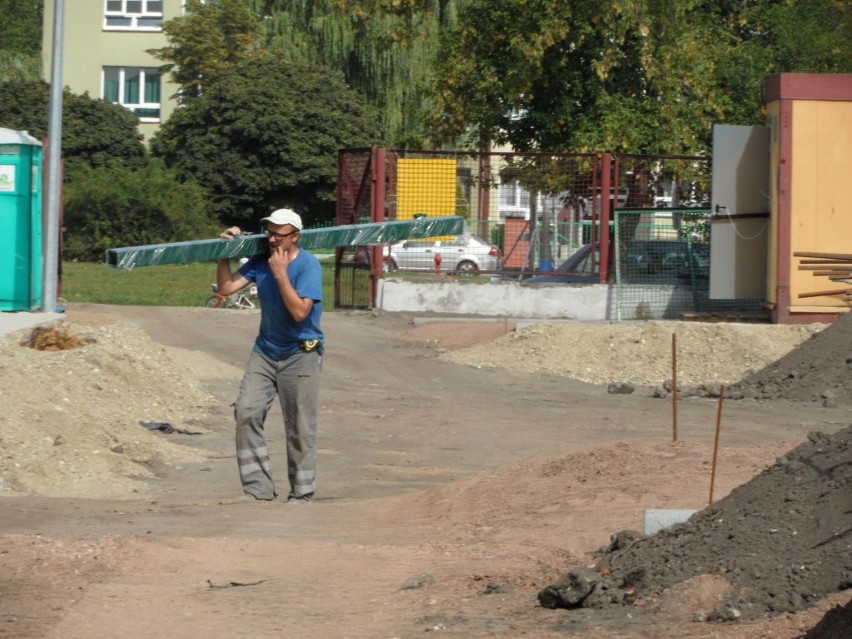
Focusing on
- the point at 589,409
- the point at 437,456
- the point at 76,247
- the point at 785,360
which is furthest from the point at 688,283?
the point at 76,247

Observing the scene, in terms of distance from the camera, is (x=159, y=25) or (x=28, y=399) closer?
(x=28, y=399)

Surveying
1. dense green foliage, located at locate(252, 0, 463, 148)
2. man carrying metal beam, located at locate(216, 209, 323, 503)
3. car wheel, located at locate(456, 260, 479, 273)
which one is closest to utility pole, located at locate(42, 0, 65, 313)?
car wheel, located at locate(456, 260, 479, 273)

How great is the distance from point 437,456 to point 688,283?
952 centimetres

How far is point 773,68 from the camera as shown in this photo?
29.9 meters

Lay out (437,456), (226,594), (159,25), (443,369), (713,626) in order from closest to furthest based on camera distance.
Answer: (713,626), (226,594), (437,456), (443,369), (159,25)

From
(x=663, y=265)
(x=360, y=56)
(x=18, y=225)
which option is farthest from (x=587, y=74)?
(x=360, y=56)

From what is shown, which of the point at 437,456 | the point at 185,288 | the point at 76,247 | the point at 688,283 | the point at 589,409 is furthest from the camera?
the point at 76,247

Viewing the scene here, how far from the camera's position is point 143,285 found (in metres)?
28.9

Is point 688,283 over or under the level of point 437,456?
over

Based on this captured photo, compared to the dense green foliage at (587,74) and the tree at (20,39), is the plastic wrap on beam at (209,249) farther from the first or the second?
the tree at (20,39)

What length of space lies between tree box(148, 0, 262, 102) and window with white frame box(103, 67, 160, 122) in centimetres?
593

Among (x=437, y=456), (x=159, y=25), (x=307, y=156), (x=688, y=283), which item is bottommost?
(x=437, y=456)

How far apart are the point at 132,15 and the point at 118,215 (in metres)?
21.4

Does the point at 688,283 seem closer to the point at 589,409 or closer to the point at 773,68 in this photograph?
the point at 589,409
